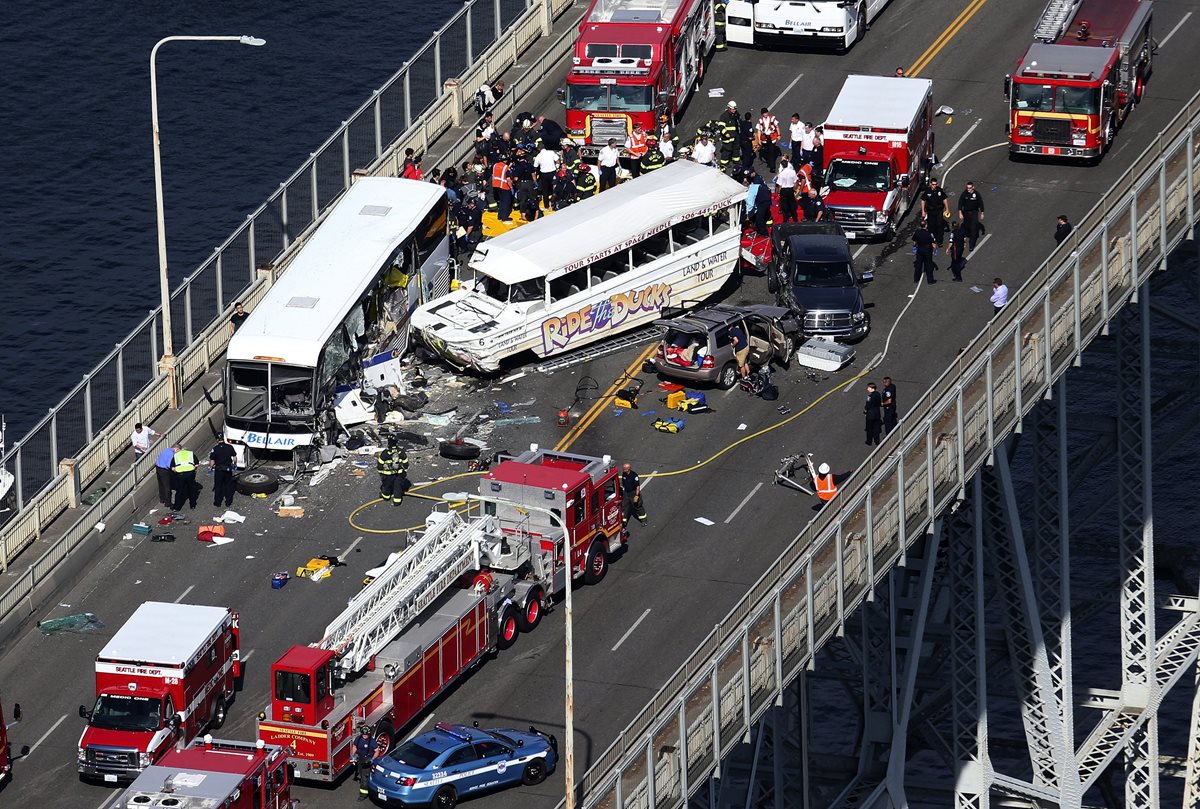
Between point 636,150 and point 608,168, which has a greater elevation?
point 636,150

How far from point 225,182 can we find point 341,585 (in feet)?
149

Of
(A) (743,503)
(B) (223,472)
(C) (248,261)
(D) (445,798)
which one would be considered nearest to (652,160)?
(C) (248,261)

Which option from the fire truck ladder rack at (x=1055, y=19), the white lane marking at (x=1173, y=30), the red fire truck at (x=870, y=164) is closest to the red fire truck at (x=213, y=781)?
the red fire truck at (x=870, y=164)

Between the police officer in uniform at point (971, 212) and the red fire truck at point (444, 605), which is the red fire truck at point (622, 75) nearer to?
the police officer in uniform at point (971, 212)

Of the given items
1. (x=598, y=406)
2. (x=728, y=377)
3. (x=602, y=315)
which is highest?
(x=602, y=315)

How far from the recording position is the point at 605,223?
243ft

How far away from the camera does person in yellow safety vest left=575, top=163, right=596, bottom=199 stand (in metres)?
79.2

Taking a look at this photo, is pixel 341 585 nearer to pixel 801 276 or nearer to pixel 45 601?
pixel 45 601

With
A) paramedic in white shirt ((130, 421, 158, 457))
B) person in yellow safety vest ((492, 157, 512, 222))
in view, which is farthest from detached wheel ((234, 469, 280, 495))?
Answer: person in yellow safety vest ((492, 157, 512, 222))

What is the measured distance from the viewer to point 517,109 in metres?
86.6

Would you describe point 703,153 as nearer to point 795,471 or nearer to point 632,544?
point 795,471

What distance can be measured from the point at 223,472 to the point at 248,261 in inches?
391

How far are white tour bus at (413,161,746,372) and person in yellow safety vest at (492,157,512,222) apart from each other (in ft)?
13.7

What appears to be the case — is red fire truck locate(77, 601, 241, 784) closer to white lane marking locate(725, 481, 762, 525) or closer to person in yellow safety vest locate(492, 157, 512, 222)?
white lane marking locate(725, 481, 762, 525)
